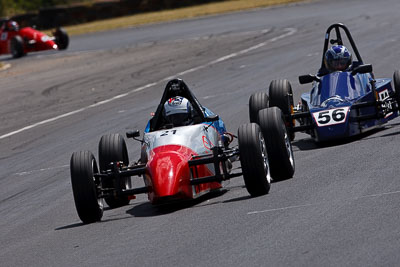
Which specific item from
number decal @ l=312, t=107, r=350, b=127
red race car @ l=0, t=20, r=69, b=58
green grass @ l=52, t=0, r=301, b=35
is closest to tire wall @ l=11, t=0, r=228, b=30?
green grass @ l=52, t=0, r=301, b=35

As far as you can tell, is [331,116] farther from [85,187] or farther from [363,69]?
[85,187]

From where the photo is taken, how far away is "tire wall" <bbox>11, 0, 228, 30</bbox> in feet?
160

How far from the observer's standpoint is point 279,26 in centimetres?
3466

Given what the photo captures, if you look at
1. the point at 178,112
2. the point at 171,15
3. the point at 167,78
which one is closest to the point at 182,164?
the point at 178,112

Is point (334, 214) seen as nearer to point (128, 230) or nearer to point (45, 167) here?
point (128, 230)

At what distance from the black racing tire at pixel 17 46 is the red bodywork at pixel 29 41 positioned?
0.56 ft

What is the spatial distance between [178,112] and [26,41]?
1082 inches

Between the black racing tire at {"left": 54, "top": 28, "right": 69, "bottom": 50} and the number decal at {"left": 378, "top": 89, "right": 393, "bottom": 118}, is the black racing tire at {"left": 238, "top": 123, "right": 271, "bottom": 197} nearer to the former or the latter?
the number decal at {"left": 378, "top": 89, "right": 393, "bottom": 118}

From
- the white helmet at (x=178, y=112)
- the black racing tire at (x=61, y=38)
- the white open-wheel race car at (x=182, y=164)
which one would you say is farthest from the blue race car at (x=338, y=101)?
the black racing tire at (x=61, y=38)

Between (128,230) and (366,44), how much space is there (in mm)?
17517

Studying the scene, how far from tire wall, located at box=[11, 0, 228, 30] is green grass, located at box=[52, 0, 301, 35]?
0.54 meters

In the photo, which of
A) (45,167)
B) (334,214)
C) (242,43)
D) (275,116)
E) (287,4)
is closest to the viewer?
(334,214)

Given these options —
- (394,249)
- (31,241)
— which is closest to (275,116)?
(31,241)

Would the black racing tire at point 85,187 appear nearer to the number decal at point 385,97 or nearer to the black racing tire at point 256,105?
the black racing tire at point 256,105
